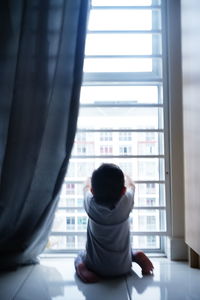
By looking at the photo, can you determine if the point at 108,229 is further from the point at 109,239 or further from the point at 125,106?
the point at 125,106

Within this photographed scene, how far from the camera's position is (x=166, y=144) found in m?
1.48

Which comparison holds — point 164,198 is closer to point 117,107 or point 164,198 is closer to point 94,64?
point 117,107

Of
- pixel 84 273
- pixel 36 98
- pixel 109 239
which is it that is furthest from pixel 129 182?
pixel 36 98

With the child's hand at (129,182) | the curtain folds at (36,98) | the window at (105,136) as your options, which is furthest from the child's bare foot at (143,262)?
the window at (105,136)

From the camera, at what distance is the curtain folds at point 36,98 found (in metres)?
1.32

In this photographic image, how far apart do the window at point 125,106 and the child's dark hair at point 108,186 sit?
21 cm

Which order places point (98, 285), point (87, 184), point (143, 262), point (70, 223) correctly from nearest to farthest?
point (98, 285) → point (143, 262) → point (87, 184) → point (70, 223)

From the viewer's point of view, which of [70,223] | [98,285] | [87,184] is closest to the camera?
[98,285]

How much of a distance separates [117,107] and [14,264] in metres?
0.80

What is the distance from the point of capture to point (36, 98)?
1.33m

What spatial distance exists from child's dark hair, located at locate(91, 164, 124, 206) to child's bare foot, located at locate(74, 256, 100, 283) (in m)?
0.26

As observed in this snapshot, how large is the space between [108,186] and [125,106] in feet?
1.33

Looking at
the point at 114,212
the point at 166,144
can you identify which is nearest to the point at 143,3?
the point at 166,144

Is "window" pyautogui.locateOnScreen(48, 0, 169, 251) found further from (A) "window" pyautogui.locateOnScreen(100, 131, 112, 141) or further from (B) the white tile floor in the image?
(B) the white tile floor
